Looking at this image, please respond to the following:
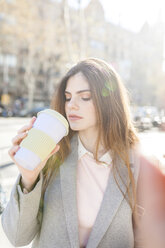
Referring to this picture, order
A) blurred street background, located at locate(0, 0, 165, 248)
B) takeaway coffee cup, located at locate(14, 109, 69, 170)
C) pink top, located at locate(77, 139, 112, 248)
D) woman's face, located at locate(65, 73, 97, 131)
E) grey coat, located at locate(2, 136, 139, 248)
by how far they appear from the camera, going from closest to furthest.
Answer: takeaway coffee cup, located at locate(14, 109, 69, 170)
grey coat, located at locate(2, 136, 139, 248)
pink top, located at locate(77, 139, 112, 248)
woman's face, located at locate(65, 73, 97, 131)
blurred street background, located at locate(0, 0, 165, 248)

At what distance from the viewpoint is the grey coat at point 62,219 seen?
1292 millimetres

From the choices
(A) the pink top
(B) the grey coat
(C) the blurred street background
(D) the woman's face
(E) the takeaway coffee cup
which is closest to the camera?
(E) the takeaway coffee cup

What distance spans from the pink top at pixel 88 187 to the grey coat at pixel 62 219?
5 cm

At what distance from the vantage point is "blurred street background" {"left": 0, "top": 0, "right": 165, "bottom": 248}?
1100 centimetres

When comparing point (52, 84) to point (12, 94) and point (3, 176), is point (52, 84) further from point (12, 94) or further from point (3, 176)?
point (3, 176)

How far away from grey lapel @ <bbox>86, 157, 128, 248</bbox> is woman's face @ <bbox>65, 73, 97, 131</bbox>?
37 cm

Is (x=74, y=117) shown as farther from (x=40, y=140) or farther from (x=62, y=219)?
(x=62, y=219)

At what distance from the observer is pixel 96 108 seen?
1553mm

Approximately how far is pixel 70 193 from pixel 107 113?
1.82ft

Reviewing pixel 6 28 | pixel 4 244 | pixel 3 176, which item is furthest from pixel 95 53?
pixel 4 244

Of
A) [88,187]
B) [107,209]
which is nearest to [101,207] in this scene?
[107,209]

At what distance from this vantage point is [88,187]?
1480mm

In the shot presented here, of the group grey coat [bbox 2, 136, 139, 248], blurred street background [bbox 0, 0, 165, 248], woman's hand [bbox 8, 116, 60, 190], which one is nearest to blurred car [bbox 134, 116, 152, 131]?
blurred street background [bbox 0, 0, 165, 248]

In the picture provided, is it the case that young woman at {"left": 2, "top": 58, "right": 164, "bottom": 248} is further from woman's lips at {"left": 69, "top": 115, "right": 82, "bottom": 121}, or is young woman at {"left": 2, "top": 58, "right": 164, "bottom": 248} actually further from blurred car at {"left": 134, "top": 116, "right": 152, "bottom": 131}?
blurred car at {"left": 134, "top": 116, "right": 152, "bottom": 131}
